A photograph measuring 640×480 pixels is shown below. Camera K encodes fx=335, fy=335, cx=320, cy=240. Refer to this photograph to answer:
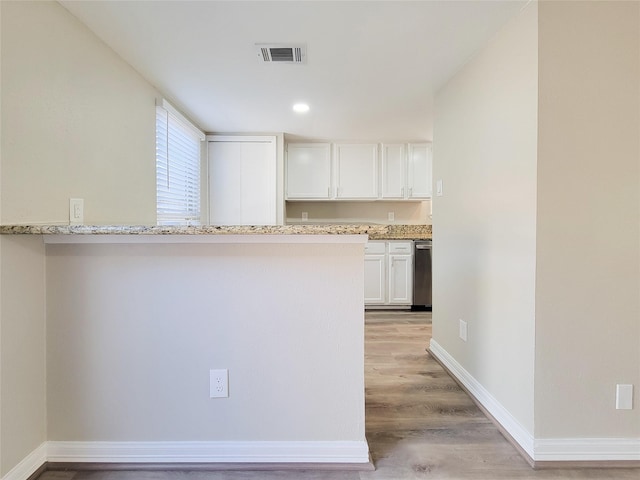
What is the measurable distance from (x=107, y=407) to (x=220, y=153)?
3.08 metres

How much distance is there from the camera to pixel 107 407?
153 cm

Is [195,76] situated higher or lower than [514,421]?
higher

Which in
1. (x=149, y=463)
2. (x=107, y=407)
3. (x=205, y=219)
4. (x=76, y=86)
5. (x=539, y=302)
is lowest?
(x=149, y=463)

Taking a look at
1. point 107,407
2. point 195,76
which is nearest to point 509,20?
point 195,76

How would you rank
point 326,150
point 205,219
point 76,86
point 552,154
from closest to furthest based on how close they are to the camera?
point 552,154 → point 76,86 → point 205,219 → point 326,150

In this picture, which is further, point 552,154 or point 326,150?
point 326,150

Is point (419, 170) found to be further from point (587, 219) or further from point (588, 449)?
point (588, 449)

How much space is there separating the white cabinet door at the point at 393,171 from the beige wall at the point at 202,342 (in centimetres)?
313

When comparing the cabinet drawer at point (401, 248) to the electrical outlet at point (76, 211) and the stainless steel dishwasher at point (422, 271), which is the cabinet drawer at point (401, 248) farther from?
the electrical outlet at point (76, 211)

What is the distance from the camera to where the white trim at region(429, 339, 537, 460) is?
1.59 meters

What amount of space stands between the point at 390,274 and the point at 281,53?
294cm

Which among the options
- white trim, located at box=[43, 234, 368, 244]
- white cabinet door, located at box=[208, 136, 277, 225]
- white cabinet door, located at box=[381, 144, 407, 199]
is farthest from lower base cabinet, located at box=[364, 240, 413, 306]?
white trim, located at box=[43, 234, 368, 244]

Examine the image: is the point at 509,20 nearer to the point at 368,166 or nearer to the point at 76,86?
the point at 76,86

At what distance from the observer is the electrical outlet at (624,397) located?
5.01ft
